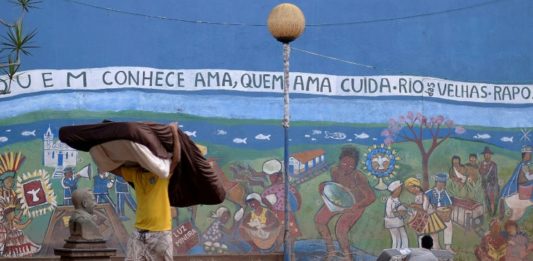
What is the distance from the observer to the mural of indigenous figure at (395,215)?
52.9ft

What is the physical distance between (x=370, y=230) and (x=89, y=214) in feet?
18.8

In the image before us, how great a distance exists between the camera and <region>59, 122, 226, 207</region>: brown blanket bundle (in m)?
9.70

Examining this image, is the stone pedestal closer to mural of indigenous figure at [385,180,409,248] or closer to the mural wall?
the mural wall

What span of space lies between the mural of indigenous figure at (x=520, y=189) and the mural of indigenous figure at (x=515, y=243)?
0.15 metres

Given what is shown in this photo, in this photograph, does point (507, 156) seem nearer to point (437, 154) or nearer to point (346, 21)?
point (437, 154)

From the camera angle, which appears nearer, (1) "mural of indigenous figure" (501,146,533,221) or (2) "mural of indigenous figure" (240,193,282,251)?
(2) "mural of indigenous figure" (240,193,282,251)

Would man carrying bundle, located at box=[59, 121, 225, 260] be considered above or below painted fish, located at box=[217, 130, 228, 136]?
below

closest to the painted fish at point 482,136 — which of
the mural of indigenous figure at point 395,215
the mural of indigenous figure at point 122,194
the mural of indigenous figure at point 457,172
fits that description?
the mural of indigenous figure at point 457,172

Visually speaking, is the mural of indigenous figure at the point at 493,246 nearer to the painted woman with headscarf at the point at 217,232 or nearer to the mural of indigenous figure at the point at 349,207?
the mural of indigenous figure at the point at 349,207

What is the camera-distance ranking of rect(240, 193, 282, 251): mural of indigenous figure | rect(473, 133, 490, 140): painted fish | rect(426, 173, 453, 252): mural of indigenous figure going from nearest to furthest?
rect(240, 193, 282, 251): mural of indigenous figure → rect(426, 173, 453, 252): mural of indigenous figure → rect(473, 133, 490, 140): painted fish

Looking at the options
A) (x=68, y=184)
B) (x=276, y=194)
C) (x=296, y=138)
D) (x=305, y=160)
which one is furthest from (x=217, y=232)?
(x=68, y=184)

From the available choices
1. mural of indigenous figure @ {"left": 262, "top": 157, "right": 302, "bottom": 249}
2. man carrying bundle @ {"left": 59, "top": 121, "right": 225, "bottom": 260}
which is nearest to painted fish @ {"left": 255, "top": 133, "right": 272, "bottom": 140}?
mural of indigenous figure @ {"left": 262, "top": 157, "right": 302, "bottom": 249}

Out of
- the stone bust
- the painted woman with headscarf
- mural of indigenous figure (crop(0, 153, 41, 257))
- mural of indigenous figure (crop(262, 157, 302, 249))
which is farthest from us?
mural of indigenous figure (crop(262, 157, 302, 249))

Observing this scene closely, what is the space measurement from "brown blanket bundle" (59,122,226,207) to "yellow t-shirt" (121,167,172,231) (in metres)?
0.22
